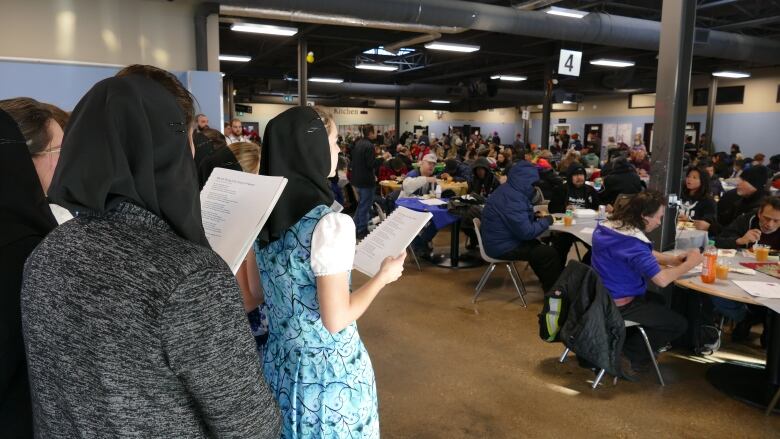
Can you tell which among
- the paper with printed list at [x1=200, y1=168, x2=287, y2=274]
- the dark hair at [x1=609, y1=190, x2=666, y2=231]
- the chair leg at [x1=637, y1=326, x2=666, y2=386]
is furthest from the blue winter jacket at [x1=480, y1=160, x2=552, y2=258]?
the paper with printed list at [x1=200, y1=168, x2=287, y2=274]

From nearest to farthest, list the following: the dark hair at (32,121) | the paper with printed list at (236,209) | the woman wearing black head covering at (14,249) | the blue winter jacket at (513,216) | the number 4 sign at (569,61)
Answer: the woman wearing black head covering at (14,249)
the paper with printed list at (236,209)
the dark hair at (32,121)
the blue winter jacket at (513,216)
the number 4 sign at (569,61)

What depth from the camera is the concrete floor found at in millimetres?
3145

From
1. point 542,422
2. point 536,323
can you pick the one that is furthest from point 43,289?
point 536,323

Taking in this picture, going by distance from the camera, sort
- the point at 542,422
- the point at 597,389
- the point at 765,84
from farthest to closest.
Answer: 1. the point at 765,84
2. the point at 597,389
3. the point at 542,422

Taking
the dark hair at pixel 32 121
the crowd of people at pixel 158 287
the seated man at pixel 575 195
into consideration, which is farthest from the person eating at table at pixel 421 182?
the dark hair at pixel 32 121

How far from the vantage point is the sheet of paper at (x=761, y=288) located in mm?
3100

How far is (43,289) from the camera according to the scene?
0.84m

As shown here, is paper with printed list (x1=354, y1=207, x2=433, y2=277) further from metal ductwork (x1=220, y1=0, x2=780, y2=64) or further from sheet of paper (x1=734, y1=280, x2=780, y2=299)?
metal ductwork (x1=220, y1=0, x2=780, y2=64)

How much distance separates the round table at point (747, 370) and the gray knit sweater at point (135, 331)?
3.18m

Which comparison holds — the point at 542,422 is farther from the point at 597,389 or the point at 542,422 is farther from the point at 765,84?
the point at 765,84

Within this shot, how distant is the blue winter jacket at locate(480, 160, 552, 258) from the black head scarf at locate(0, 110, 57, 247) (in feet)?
14.7

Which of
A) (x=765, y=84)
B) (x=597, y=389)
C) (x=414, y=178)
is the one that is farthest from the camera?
(x=765, y=84)

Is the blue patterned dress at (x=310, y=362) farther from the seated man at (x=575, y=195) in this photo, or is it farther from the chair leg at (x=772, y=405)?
the seated man at (x=575, y=195)

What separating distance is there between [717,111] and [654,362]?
16.3 m
